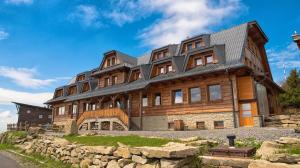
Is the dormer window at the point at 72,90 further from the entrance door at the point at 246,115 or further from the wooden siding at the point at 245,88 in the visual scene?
the entrance door at the point at 246,115

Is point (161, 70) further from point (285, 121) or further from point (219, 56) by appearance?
point (285, 121)

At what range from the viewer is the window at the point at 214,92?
19.1m

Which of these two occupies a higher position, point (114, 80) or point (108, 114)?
point (114, 80)

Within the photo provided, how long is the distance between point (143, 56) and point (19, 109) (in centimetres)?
2585

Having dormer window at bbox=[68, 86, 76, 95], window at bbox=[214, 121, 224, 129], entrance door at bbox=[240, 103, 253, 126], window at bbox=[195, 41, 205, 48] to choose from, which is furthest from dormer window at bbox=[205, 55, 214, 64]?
dormer window at bbox=[68, 86, 76, 95]

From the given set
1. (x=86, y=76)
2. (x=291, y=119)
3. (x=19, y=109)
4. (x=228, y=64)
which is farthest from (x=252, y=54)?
(x=19, y=109)

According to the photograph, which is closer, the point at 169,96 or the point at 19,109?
the point at 169,96

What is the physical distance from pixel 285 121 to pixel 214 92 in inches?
215

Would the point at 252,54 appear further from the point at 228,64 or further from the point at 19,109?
the point at 19,109

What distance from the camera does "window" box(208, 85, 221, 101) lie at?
1912cm

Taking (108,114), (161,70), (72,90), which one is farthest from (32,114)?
(161,70)

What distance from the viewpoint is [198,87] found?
20234 millimetres

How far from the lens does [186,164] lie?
272 inches

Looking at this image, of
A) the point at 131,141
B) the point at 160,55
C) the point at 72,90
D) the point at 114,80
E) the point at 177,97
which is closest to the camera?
the point at 131,141
